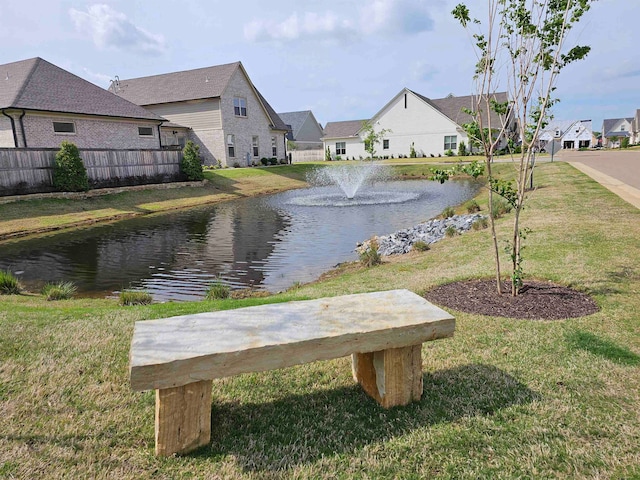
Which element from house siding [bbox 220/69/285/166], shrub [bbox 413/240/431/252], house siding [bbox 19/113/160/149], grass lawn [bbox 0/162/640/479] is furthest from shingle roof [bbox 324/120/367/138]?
grass lawn [bbox 0/162/640/479]

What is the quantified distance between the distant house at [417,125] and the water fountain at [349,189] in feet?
33.1

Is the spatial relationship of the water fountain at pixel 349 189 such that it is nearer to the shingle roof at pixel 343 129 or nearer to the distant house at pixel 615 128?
the shingle roof at pixel 343 129

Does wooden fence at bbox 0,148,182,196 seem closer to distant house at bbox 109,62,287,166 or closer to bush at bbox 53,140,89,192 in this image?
bush at bbox 53,140,89,192

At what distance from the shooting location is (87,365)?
4.23 metres

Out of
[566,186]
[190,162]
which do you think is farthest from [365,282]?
[190,162]

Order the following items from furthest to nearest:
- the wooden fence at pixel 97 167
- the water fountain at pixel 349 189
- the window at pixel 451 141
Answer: the window at pixel 451 141 < the water fountain at pixel 349 189 < the wooden fence at pixel 97 167

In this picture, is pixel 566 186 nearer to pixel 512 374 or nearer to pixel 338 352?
pixel 512 374

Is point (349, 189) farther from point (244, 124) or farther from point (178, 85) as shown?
point (178, 85)

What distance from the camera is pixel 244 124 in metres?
38.2

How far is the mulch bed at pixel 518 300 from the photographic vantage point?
543 centimetres

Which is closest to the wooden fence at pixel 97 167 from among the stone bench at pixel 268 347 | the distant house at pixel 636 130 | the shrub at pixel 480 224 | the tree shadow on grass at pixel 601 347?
the shrub at pixel 480 224

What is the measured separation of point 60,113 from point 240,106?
53.7 feet

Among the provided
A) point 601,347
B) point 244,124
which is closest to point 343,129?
point 244,124

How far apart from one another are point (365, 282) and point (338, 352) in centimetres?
450
